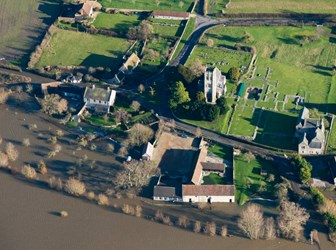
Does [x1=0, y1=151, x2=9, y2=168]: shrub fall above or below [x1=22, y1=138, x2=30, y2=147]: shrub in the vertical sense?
below

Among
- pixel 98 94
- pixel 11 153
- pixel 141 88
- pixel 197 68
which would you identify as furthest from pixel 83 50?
pixel 11 153

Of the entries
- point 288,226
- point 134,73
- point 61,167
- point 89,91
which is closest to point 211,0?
point 134,73

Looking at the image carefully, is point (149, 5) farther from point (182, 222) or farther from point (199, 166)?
point (182, 222)

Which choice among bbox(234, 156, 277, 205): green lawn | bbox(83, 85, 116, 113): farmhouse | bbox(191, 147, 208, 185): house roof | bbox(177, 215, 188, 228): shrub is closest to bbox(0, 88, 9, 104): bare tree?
bbox(83, 85, 116, 113): farmhouse

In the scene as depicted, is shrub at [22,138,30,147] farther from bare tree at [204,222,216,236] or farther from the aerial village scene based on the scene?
bare tree at [204,222,216,236]

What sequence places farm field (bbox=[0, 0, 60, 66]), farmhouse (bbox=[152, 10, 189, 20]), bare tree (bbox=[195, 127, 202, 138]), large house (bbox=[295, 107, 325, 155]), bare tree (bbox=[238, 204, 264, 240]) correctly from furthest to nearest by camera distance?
farmhouse (bbox=[152, 10, 189, 20])
farm field (bbox=[0, 0, 60, 66])
bare tree (bbox=[195, 127, 202, 138])
large house (bbox=[295, 107, 325, 155])
bare tree (bbox=[238, 204, 264, 240])

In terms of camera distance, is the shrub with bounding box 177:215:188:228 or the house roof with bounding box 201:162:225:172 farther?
the house roof with bounding box 201:162:225:172

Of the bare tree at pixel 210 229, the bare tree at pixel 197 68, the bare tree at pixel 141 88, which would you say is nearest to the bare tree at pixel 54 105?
the bare tree at pixel 141 88

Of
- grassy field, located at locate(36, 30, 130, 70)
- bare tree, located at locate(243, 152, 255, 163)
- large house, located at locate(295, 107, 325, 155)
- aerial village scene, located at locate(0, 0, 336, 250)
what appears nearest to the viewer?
aerial village scene, located at locate(0, 0, 336, 250)
